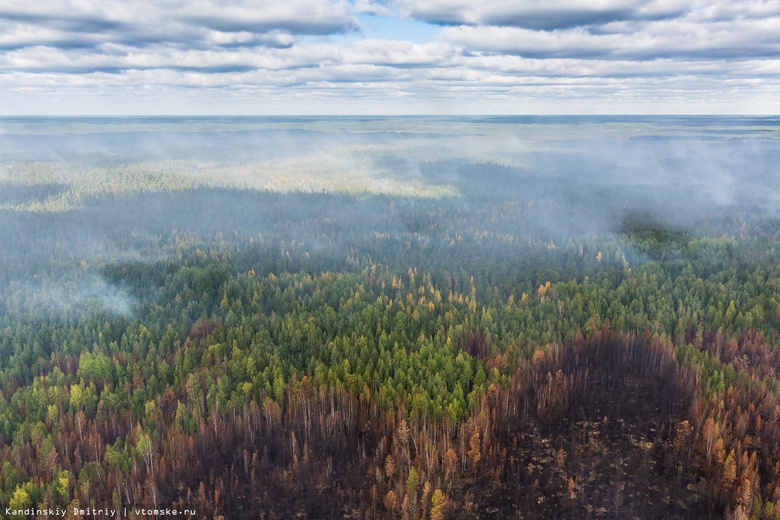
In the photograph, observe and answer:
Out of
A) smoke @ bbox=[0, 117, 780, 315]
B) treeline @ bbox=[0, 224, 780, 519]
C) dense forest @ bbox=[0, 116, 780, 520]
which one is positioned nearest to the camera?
treeline @ bbox=[0, 224, 780, 519]

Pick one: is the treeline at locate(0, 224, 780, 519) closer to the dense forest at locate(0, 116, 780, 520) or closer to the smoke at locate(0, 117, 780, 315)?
the dense forest at locate(0, 116, 780, 520)

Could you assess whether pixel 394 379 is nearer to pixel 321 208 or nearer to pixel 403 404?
pixel 403 404

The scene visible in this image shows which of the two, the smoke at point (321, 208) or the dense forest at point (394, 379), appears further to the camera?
the smoke at point (321, 208)

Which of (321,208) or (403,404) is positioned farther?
(321,208)

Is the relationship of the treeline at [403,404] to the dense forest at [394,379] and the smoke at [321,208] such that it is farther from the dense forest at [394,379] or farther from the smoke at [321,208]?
the smoke at [321,208]

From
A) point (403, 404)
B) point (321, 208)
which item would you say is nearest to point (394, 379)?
point (403, 404)

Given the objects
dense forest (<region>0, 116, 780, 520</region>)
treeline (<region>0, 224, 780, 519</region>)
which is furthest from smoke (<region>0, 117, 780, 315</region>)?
treeline (<region>0, 224, 780, 519</region>)

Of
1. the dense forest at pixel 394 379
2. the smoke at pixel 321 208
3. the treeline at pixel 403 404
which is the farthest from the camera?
the smoke at pixel 321 208

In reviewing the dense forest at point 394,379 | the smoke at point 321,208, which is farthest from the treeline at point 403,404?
the smoke at point 321,208
